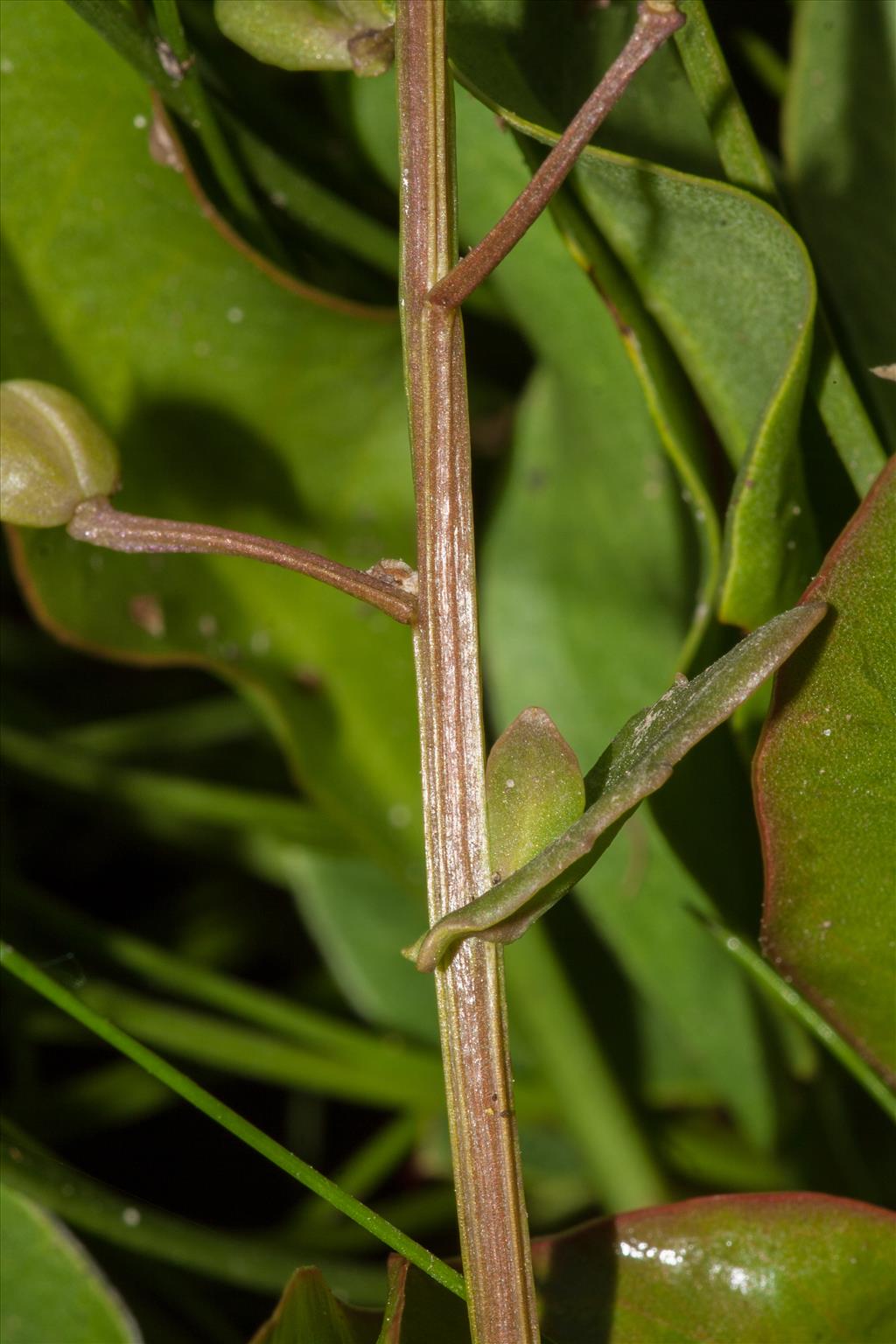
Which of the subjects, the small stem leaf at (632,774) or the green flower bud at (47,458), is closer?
the small stem leaf at (632,774)

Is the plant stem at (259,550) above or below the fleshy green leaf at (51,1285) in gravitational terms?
above

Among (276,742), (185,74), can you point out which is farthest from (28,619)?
(185,74)

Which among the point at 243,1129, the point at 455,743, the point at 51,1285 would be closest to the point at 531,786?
the point at 455,743

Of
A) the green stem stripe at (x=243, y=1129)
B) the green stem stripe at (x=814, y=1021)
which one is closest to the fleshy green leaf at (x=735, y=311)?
the green stem stripe at (x=814, y=1021)

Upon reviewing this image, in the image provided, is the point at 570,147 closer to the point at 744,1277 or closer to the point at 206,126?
the point at 206,126

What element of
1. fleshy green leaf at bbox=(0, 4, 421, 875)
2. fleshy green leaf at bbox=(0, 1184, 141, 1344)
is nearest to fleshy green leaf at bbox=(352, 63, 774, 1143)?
fleshy green leaf at bbox=(0, 4, 421, 875)

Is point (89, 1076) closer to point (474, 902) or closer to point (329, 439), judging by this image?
point (329, 439)

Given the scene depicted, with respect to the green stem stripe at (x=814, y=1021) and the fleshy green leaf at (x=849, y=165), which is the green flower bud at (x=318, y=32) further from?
the green stem stripe at (x=814, y=1021)
